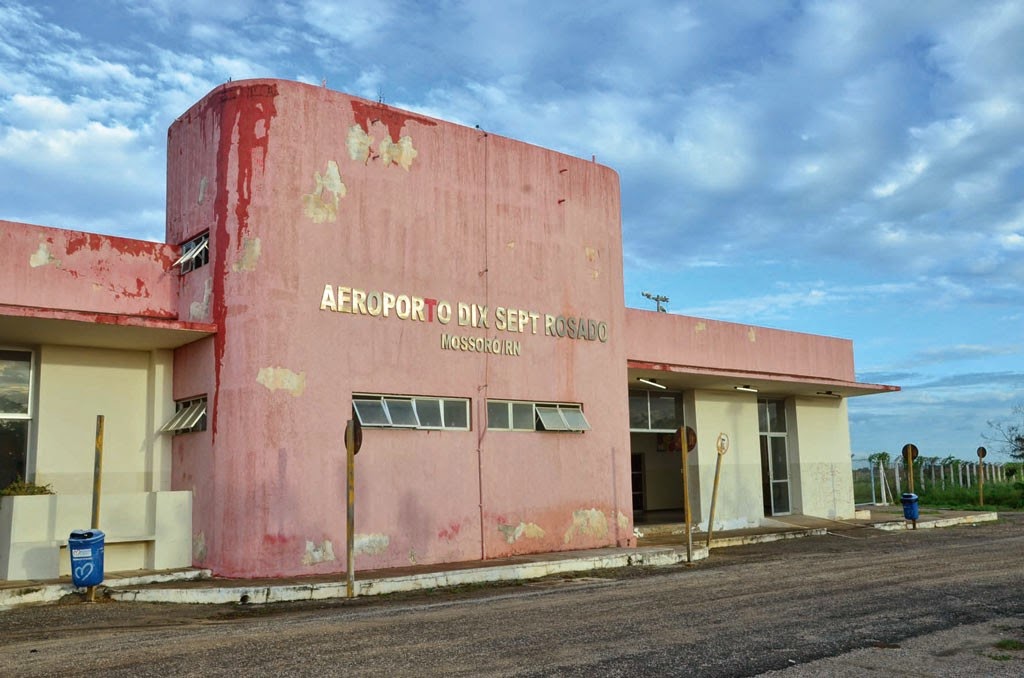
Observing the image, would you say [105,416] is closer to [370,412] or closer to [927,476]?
[370,412]

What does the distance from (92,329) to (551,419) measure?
333 inches

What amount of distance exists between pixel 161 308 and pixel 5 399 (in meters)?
2.78

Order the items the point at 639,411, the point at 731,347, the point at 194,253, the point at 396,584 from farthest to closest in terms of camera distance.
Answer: the point at 731,347, the point at 639,411, the point at 194,253, the point at 396,584

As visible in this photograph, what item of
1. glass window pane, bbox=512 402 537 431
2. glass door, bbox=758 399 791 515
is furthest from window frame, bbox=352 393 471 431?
glass door, bbox=758 399 791 515

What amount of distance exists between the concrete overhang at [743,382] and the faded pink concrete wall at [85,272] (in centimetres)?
976

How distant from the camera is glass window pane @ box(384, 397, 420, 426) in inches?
648

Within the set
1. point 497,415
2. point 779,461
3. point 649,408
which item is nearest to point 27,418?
point 497,415

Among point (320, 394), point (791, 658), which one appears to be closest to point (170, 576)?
point (320, 394)

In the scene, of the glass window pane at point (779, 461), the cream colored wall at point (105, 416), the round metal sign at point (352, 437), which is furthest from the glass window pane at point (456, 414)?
the glass window pane at point (779, 461)

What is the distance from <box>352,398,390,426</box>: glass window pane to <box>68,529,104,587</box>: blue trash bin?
15.0 ft

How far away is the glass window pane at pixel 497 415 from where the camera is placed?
17.8 m

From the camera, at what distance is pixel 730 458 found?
2489cm

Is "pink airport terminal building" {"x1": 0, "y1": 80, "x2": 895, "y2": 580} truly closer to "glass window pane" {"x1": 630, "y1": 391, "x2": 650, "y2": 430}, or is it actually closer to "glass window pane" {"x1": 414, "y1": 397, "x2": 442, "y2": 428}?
"glass window pane" {"x1": 414, "y1": 397, "x2": 442, "y2": 428}

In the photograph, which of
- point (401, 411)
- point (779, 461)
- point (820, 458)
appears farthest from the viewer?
point (820, 458)
